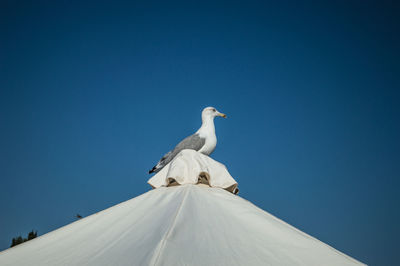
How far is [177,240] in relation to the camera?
5.15 feet

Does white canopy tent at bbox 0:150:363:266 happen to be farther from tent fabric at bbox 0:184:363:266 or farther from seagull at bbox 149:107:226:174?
seagull at bbox 149:107:226:174

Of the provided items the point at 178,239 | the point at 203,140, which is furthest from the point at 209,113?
the point at 178,239

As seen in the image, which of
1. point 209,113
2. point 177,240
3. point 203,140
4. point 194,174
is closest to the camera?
point 177,240

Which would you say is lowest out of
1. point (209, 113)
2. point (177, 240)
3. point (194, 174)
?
point (177, 240)

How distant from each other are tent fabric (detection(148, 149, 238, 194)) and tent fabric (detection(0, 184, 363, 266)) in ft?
1.47

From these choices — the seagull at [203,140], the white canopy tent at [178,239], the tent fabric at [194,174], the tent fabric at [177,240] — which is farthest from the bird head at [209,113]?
the tent fabric at [177,240]

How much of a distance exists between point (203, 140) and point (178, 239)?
469 centimetres

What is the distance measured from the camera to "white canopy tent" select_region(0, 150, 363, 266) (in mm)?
1514

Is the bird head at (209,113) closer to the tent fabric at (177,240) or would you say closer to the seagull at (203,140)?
the seagull at (203,140)

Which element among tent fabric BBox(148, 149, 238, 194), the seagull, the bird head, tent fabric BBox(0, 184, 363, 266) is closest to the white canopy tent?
tent fabric BBox(0, 184, 363, 266)

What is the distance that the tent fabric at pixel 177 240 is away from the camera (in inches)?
59.4

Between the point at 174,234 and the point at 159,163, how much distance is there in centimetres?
544

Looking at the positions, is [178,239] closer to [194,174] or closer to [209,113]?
[194,174]

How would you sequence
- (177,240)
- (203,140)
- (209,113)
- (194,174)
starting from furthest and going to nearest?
(209,113), (203,140), (194,174), (177,240)
